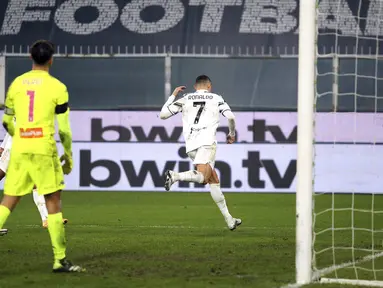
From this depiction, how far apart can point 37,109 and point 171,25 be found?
15.0 metres

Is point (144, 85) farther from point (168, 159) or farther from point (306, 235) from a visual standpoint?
point (306, 235)

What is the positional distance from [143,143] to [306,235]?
11.6 m

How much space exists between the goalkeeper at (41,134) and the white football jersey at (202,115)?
4.30m

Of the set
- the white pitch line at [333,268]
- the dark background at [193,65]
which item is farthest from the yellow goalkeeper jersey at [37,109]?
the dark background at [193,65]

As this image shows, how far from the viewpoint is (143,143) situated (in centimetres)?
1884

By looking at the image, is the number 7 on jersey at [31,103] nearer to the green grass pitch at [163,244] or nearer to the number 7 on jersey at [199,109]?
the green grass pitch at [163,244]

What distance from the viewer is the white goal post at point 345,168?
746 centimetres

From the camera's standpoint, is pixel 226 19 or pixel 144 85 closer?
pixel 144 85

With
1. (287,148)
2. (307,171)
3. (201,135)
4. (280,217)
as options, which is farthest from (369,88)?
(307,171)

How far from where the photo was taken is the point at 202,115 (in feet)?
39.5

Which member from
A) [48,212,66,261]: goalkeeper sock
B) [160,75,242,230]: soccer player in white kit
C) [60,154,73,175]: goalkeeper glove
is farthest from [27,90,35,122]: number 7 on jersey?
[160,75,242,230]: soccer player in white kit

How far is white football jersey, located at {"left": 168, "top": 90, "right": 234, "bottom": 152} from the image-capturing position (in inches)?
472

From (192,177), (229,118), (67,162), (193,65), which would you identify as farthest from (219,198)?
(193,65)

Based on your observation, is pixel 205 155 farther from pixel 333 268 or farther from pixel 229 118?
pixel 333 268
